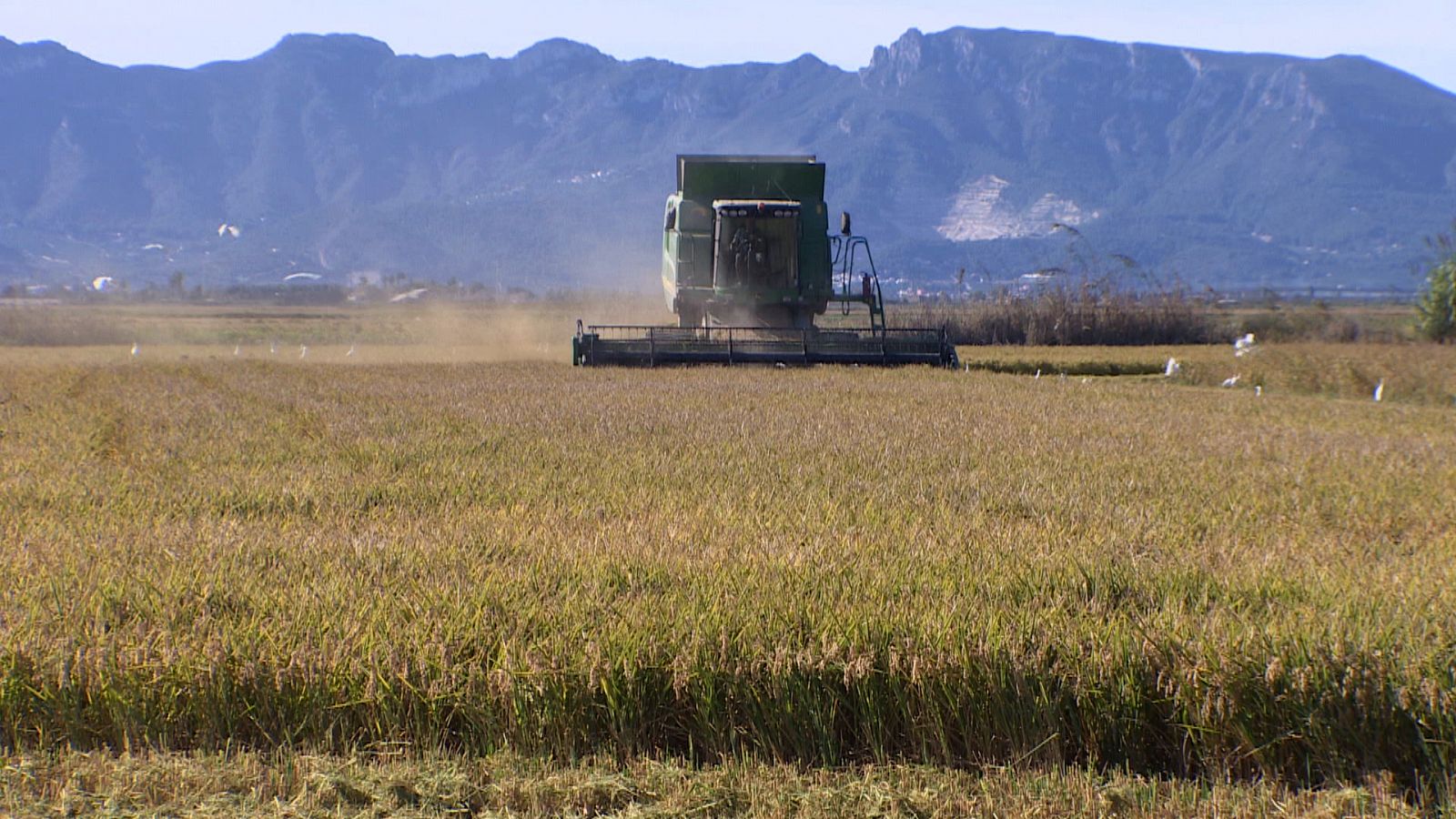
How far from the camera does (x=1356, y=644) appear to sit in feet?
12.5

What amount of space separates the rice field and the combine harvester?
10.9 meters

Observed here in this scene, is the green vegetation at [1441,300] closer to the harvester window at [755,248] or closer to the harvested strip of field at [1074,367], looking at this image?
the harvested strip of field at [1074,367]

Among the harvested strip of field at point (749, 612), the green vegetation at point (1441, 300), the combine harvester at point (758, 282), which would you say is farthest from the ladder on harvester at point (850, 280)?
the green vegetation at point (1441, 300)

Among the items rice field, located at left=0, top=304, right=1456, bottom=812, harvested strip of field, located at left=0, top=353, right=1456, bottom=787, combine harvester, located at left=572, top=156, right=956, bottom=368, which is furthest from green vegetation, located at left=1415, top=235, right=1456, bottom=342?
harvested strip of field, located at left=0, top=353, right=1456, bottom=787

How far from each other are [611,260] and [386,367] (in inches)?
1140

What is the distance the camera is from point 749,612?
4203 mm

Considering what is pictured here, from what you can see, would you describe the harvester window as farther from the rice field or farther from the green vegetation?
the green vegetation

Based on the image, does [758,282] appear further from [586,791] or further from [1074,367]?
[586,791]

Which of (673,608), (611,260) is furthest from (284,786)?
(611,260)

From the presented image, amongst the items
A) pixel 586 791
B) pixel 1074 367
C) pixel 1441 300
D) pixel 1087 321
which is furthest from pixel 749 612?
pixel 1441 300

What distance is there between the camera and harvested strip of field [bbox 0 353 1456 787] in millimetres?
3811

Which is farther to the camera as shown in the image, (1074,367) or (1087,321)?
(1087,321)

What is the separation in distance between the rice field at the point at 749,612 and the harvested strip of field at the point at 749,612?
15 mm

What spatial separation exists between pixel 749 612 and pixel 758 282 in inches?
672
